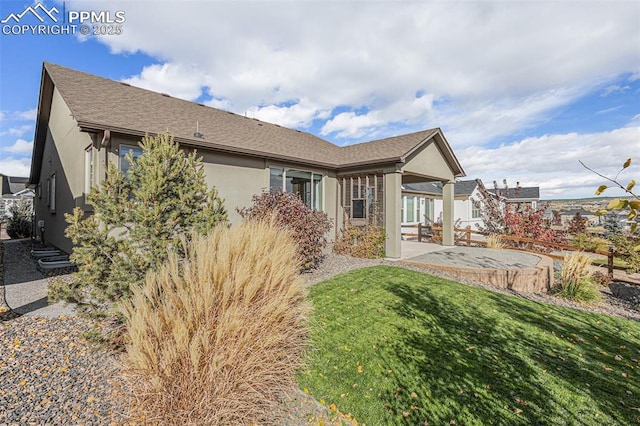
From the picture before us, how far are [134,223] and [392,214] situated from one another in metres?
8.00

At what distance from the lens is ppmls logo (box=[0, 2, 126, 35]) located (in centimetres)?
812

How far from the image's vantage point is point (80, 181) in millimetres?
8164

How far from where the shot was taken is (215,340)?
2.91 m

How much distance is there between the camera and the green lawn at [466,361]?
3045 mm

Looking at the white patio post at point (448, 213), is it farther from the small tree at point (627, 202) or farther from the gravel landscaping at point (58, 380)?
the small tree at point (627, 202)

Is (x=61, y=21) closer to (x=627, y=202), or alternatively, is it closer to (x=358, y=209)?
(x=358, y=209)

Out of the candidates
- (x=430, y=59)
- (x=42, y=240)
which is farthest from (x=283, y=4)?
(x=42, y=240)

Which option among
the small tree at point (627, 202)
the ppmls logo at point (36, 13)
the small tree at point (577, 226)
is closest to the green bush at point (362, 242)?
the small tree at point (627, 202)

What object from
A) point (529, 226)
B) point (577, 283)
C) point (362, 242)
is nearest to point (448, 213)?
point (529, 226)

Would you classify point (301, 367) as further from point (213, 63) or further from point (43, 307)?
point (213, 63)

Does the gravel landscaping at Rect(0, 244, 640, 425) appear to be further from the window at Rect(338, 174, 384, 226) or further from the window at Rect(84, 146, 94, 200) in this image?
the window at Rect(338, 174, 384, 226)

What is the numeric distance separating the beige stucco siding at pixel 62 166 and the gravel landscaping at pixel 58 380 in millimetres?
4825

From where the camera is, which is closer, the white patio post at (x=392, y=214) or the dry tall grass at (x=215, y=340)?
the dry tall grass at (x=215, y=340)

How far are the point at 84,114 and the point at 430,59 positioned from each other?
11.1 metres
